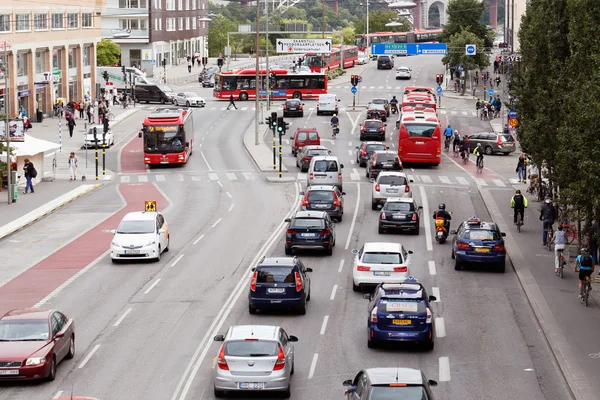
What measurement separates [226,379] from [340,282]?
1360cm

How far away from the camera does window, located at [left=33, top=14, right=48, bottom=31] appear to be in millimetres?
89800

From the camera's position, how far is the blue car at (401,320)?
1028 inches

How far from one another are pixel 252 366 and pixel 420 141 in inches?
1775

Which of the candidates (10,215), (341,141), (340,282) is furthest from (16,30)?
(340,282)

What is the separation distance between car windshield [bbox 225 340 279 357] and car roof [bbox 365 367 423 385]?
3.05 meters

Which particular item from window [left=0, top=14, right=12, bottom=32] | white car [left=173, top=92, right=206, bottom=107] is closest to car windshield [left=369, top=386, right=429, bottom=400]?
window [left=0, top=14, right=12, bottom=32]

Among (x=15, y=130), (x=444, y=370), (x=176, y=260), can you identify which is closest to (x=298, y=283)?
(x=444, y=370)

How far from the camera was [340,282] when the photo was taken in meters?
35.2

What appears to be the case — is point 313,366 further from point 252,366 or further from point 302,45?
point 302,45

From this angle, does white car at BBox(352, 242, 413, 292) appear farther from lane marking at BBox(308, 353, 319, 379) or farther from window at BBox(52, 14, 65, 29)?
window at BBox(52, 14, 65, 29)

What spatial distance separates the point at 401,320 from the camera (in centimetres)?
2612

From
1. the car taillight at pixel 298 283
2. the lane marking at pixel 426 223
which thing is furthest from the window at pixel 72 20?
the car taillight at pixel 298 283

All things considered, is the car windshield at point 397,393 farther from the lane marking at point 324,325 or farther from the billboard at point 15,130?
the billboard at point 15,130

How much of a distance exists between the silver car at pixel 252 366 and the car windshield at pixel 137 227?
55.3ft
